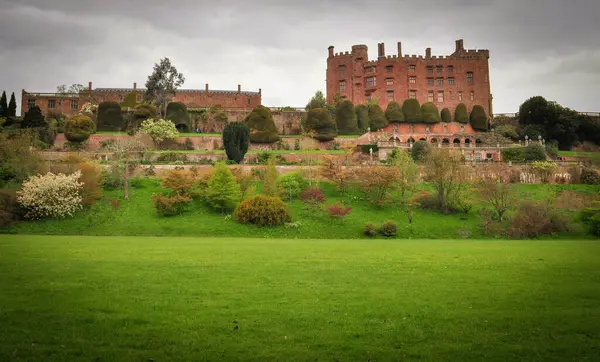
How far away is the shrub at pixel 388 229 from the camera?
34000mm

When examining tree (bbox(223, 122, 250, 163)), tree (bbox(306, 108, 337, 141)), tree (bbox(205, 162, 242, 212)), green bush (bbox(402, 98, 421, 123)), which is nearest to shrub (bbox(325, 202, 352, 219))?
tree (bbox(205, 162, 242, 212))

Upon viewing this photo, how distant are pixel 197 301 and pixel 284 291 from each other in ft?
6.57

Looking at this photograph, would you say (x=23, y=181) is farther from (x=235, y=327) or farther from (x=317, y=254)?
(x=235, y=327)

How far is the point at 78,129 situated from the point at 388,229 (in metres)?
37.0

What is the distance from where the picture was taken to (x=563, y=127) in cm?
6550

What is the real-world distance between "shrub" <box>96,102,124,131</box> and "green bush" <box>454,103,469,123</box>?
44124 mm

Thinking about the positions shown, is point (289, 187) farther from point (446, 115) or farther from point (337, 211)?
point (446, 115)

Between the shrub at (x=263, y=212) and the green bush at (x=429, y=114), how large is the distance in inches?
1549

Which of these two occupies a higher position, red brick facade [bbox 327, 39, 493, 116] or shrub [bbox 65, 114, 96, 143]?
red brick facade [bbox 327, 39, 493, 116]

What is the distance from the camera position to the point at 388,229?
3412cm

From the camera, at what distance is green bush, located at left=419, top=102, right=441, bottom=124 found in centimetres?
6972

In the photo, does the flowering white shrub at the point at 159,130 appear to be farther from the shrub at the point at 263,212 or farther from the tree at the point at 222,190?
the shrub at the point at 263,212

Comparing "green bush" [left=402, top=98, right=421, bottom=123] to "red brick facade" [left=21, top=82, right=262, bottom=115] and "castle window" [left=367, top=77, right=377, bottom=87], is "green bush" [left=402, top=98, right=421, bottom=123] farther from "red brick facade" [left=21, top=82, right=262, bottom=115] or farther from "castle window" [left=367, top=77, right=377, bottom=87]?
"red brick facade" [left=21, top=82, right=262, bottom=115]

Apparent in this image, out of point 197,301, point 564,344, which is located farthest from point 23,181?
point 564,344
